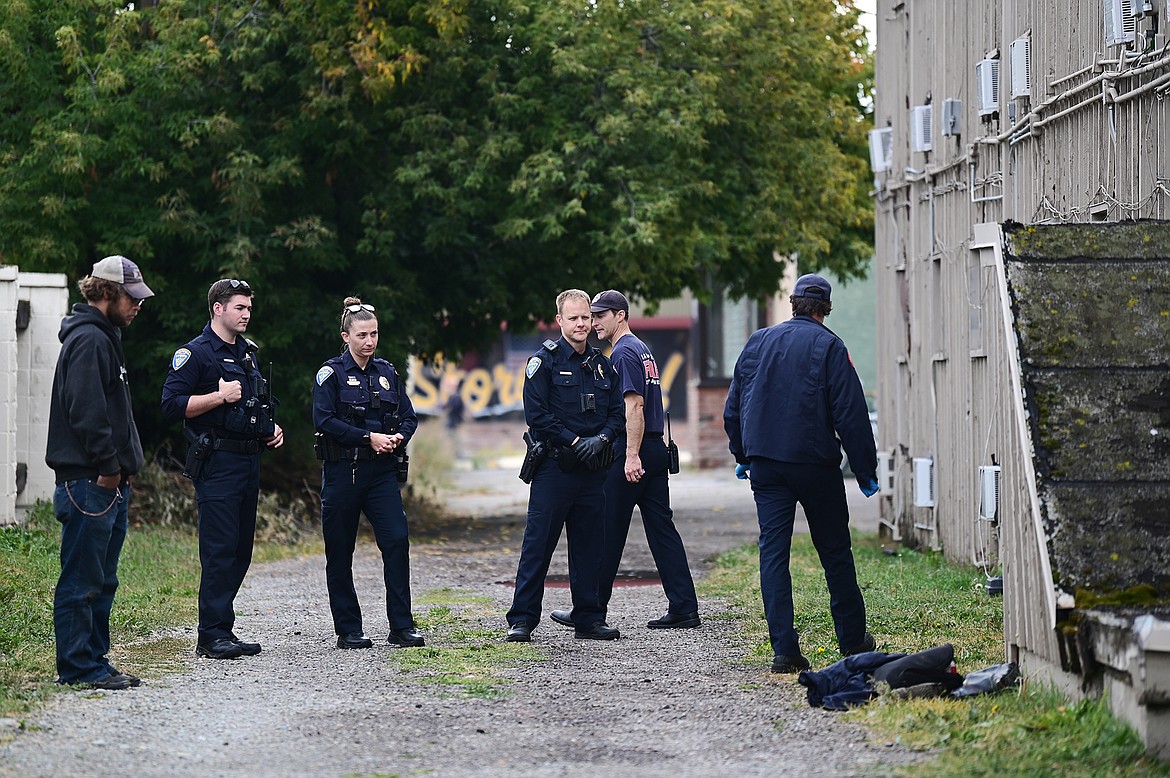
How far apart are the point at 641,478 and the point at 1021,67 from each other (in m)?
4.03

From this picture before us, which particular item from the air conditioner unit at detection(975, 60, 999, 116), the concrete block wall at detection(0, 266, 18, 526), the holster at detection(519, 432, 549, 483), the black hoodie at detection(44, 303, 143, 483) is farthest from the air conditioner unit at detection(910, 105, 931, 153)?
the black hoodie at detection(44, 303, 143, 483)

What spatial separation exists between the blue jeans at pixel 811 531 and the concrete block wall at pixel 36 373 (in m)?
8.91

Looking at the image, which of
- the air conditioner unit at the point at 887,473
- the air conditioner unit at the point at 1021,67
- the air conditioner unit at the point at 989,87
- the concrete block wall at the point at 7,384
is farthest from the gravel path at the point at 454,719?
the air conditioner unit at the point at 887,473

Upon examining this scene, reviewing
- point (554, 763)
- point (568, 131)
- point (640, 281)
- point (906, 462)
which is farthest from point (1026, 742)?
point (640, 281)

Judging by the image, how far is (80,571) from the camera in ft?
26.0

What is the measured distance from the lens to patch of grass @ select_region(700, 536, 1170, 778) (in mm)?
5961

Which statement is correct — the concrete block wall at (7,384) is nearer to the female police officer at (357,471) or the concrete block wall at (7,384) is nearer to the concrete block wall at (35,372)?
the concrete block wall at (35,372)

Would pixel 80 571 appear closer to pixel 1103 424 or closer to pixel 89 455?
pixel 89 455

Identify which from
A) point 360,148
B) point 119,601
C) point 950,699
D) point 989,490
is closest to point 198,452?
point 119,601

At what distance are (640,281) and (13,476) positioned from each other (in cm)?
828

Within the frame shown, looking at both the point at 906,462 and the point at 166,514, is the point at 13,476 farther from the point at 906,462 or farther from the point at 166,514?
the point at 906,462

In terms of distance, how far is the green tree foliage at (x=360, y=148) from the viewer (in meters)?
16.4

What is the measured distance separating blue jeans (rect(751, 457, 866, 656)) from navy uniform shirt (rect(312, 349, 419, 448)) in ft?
7.19

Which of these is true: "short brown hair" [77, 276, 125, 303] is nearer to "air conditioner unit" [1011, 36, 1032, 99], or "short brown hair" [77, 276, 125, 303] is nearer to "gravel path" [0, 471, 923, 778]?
"gravel path" [0, 471, 923, 778]
